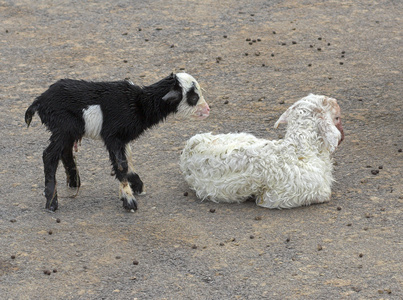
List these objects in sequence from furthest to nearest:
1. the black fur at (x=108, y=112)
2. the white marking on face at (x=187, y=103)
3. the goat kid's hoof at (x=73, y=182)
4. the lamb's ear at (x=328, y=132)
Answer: the goat kid's hoof at (x=73, y=182) → the lamb's ear at (x=328, y=132) → the white marking on face at (x=187, y=103) → the black fur at (x=108, y=112)

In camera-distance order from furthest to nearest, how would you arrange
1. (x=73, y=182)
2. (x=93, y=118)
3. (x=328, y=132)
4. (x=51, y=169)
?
(x=73, y=182) → (x=328, y=132) → (x=51, y=169) → (x=93, y=118)

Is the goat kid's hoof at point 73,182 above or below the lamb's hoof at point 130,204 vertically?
below

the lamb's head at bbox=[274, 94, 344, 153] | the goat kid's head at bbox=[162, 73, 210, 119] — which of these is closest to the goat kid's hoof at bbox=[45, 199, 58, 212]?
the goat kid's head at bbox=[162, 73, 210, 119]

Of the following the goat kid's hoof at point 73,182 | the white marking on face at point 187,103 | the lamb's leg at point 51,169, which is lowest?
the goat kid's hoof at point 73,182

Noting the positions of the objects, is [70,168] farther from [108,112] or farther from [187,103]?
[187,103]

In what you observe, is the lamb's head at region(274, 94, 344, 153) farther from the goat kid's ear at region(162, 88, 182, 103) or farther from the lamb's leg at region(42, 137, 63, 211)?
the lamb's leg at region(42, 137, 63, 211)

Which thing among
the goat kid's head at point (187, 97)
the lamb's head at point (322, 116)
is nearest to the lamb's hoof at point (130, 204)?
Result: the goat kid's head at point (187, 97)

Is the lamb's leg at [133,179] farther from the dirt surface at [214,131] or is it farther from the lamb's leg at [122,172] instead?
the lamb's leg at [122,172]

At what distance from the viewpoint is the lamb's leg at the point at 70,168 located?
25.5 ft

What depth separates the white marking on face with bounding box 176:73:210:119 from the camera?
743cm

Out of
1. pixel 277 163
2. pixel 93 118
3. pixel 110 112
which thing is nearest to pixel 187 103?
pixel 110 112

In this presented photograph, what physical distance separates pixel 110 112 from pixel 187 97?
0.80m

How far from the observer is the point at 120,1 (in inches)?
→ 563

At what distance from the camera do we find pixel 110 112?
7.35 meters
